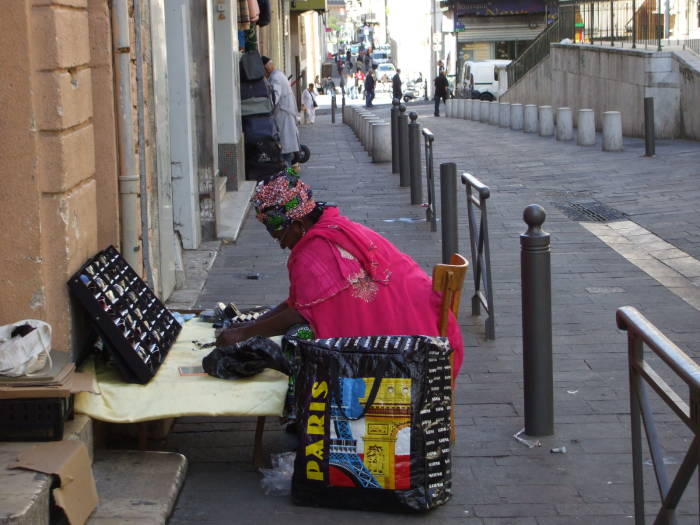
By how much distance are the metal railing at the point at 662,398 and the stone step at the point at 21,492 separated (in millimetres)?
1856

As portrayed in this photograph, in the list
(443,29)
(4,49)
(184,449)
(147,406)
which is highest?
(443,29)

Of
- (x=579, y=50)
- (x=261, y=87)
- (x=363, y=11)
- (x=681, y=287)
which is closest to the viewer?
(x=681, y=287)

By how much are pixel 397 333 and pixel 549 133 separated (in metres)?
19.5

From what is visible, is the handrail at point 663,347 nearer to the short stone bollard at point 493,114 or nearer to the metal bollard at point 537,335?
the metal bollard at point 537,335

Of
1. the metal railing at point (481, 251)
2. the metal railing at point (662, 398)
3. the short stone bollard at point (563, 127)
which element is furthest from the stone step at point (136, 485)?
the short stone bollard at point (563, 127)

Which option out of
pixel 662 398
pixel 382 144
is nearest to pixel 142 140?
pixel 662 398

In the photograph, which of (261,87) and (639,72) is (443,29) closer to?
(639,72)

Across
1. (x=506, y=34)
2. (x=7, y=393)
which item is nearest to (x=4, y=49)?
(x=7, y=393)

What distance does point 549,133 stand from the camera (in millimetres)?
23500

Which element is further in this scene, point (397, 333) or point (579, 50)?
point (579, 50)

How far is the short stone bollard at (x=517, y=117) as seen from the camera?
26.3m

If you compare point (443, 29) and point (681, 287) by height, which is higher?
point (443, 29)

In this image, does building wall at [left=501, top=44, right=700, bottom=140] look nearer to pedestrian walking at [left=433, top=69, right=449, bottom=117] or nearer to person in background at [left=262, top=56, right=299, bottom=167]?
pedestrian walking at [left=433, top=69, right=449, bottom=117]

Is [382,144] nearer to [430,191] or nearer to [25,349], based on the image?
[430,191]
